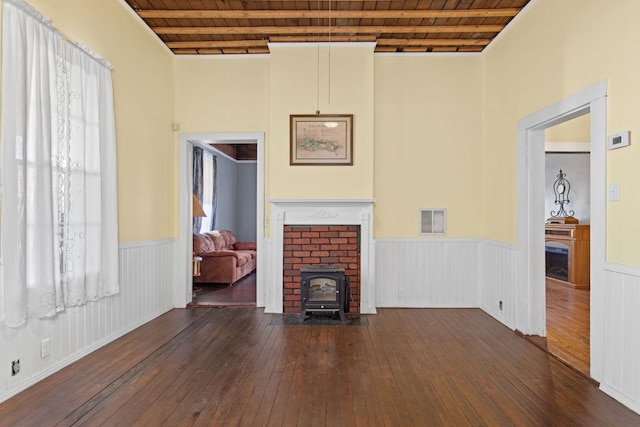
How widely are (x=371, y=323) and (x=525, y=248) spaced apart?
1798 millimetres

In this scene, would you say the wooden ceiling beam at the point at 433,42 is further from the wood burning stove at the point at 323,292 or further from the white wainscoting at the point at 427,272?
the wood burning stove at the point at 323,292

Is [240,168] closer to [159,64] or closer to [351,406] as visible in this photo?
[159,64]

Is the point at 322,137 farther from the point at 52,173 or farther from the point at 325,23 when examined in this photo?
A: the point at 52,173

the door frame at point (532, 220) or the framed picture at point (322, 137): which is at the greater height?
the framed picture at point (322, 137)

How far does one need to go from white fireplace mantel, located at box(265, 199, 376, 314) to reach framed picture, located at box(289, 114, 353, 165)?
0.56 meters

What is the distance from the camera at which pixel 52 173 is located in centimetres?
271

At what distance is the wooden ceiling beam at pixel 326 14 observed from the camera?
3.90m

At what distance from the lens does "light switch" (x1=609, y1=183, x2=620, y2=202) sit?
2510 millimetres

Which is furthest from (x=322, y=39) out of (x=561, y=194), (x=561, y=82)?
(x=561, y=194)

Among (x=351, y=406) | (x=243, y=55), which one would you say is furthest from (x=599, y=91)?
(x=243, y=55)

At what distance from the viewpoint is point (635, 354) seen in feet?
7.63

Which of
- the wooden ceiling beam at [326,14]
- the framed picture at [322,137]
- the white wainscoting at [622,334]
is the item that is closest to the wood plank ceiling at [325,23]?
the wooden ceiling beam at [326,14]

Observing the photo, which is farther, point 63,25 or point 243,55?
point 243,55

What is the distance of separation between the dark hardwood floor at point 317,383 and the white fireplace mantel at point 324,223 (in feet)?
2.24
